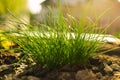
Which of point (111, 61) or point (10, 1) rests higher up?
point (10, 1)

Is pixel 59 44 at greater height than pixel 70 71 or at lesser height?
greater

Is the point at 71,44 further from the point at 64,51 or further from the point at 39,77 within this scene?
the point at 39,77

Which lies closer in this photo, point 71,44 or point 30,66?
point 71,44

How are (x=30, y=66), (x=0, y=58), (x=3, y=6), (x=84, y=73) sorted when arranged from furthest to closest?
(x=3, y=6) → (x=0, y=58) → (x=30, y=66) → (x=84, y=73)

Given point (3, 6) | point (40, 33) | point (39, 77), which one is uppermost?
point (3, 6)

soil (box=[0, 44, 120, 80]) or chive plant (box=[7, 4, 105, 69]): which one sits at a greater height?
chive plant (box=[7, 4, 105, 69])

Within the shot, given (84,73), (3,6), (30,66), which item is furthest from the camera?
(3,6)

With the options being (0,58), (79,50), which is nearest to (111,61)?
(79,50)

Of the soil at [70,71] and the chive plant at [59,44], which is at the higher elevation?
the chive plant at [59,44]
